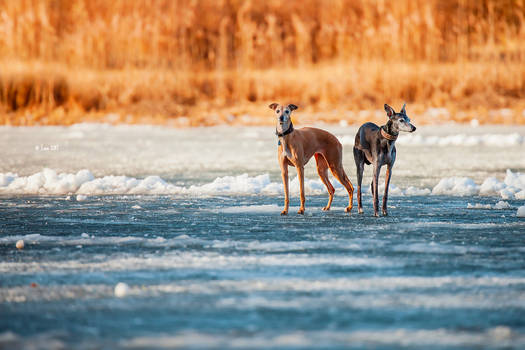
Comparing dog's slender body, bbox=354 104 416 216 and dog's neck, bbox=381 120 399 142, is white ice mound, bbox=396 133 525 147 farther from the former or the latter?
dog's neck, bbox=381 120 399 142

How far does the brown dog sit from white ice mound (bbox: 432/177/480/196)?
2847 millimetres

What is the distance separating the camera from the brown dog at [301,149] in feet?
35.6

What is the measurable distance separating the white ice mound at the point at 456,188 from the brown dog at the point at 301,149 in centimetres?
285

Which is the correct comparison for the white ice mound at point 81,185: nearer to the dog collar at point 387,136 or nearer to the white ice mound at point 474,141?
the dog collar at point 387,136

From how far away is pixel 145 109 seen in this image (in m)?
53.1

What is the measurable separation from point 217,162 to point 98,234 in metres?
12.2

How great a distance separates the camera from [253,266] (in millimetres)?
7305

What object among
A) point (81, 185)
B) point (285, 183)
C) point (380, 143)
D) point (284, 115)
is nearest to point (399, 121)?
point (380, 143)

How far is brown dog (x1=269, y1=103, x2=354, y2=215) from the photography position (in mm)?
10836

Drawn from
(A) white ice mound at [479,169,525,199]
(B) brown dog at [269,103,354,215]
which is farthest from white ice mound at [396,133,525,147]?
(B) brown dog at [269,103,354,215]

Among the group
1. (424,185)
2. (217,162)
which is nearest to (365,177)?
(424,185)

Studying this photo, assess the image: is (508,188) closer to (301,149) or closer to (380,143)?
(380,143)

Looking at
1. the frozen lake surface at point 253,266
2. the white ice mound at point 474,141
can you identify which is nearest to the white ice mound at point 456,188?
the frozen lake surface at point 253,266

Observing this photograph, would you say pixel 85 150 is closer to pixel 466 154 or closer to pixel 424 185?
pixel 466 154
